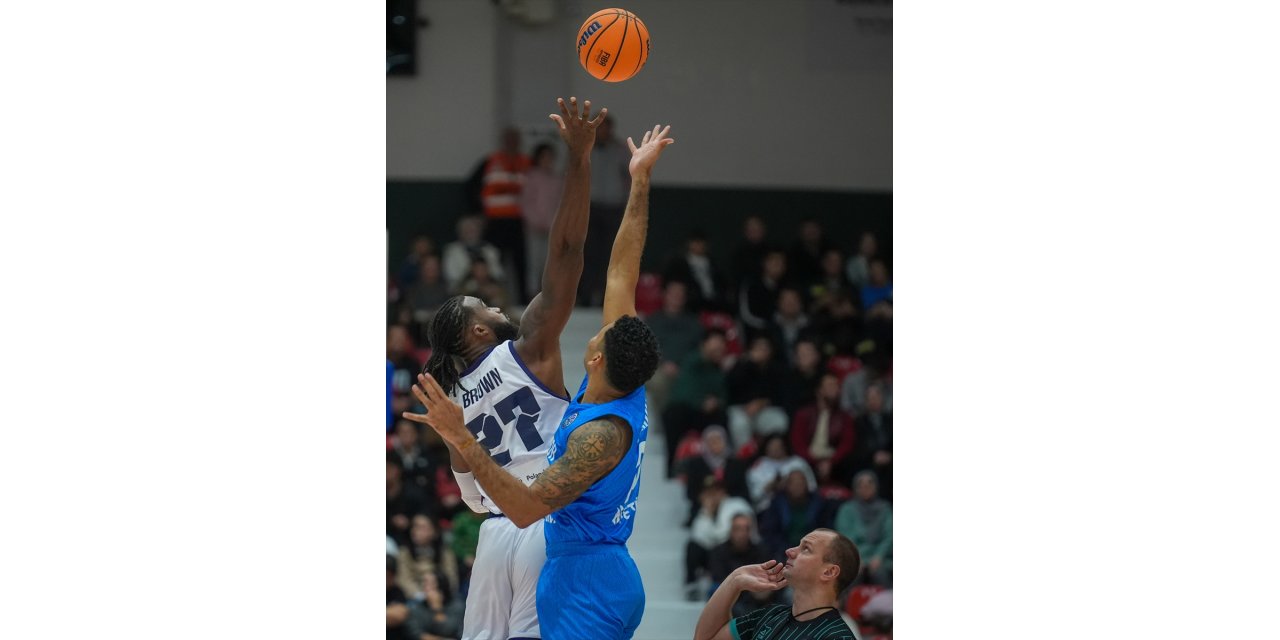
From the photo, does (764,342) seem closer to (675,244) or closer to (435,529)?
(675,244)

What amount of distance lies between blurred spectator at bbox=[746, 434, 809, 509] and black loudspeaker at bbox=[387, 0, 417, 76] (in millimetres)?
5294

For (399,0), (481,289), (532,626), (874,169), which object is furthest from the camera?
(874,169)

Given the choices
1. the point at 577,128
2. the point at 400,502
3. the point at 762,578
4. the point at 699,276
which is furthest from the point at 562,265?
the point at 699,276

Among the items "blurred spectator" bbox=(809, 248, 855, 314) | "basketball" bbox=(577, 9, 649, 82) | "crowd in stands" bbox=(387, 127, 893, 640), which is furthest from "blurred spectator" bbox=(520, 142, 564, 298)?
"basketball" bbox=(577, 9, 649, 82)

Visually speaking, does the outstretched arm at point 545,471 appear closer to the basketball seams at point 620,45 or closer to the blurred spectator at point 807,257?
the basketball seams at point 620,45

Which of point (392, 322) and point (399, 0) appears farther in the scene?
point (399, 0)

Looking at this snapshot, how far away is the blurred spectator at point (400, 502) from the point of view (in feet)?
34.8

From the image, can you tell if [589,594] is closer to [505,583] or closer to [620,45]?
[505,583]

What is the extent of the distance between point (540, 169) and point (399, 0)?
212cm

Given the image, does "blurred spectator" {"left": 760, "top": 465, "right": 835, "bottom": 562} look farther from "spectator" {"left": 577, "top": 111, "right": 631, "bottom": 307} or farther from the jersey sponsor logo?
the jersey sponsor logo

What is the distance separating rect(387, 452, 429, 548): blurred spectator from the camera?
1061 centimetres

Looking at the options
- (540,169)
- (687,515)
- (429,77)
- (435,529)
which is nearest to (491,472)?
(435,529)

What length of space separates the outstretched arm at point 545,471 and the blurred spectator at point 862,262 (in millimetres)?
8648

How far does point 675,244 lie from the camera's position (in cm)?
1391
